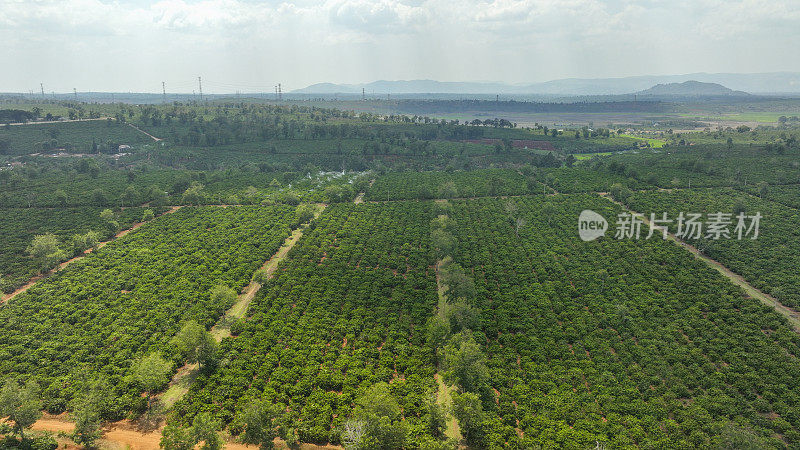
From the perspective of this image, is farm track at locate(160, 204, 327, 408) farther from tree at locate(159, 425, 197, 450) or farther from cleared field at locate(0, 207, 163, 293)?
cleared field at locate(0, 207, 163, 293)

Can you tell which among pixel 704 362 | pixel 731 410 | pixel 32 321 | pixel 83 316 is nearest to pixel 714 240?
pixel 704 362

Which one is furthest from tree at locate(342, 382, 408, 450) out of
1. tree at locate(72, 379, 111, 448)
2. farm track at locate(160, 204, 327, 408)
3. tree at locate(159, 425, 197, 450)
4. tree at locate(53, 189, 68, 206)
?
tree at locate(53, 189, 68, 206)

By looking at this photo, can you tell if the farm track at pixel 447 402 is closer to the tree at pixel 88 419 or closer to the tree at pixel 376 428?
the tree at pixel 376 428

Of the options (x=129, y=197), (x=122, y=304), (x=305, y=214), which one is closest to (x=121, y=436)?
(x=122, y=304)

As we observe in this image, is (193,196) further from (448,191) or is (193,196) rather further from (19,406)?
(19,406)

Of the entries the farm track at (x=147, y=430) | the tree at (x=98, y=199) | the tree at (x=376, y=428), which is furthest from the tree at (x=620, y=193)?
the tree at (x=98, y=199)
